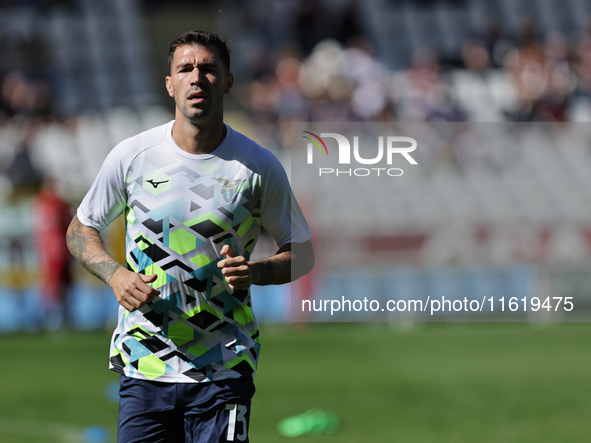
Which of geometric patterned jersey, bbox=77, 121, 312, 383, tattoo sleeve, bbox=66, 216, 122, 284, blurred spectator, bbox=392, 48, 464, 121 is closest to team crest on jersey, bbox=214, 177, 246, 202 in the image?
geometric patterned jersey, bbox=77, 121, 312, 383

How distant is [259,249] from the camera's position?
46.7 ft

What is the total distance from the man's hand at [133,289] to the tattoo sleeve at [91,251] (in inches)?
3.1

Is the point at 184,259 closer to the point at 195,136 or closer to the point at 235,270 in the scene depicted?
the point at 235,270

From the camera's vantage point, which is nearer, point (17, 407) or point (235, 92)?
point (17, 407)

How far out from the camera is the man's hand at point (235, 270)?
359 centimetres

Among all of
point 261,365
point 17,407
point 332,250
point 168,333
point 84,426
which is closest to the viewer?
point 168,333

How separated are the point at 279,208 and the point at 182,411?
37.4 inches

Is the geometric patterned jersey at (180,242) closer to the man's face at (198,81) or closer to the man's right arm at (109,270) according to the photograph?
the man's right arm at (109,270)

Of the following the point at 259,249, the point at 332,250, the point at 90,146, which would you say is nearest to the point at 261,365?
the point at 259,249

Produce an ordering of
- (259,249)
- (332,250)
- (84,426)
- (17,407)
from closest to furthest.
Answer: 1. (84,426)
2. (17,407)
3. (259,249)
4. (332,250)

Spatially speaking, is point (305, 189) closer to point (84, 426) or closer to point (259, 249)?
point (259, 249)

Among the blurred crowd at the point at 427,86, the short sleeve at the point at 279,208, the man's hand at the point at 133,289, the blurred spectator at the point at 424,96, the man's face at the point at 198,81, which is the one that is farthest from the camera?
the blurred spectator at the point at 424,96

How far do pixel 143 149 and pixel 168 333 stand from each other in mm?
775

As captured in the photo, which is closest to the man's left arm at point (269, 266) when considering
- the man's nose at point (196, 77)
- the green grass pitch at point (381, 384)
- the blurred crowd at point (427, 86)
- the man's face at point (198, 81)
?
the man's face at point (198, 81)
